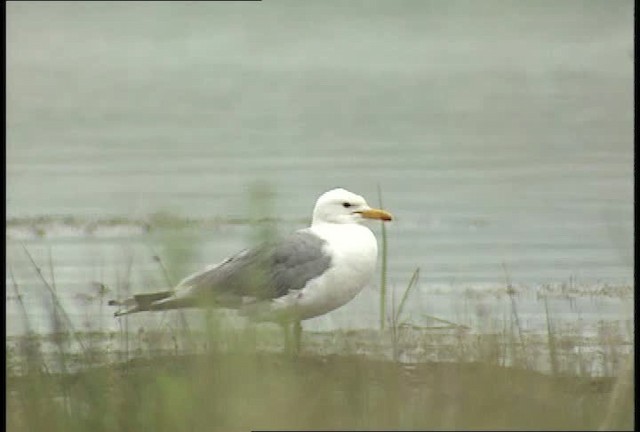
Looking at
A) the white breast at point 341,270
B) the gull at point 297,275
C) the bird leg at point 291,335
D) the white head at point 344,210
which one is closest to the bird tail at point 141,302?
the gull at point 297,275

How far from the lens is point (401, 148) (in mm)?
2637

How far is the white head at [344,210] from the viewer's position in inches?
107

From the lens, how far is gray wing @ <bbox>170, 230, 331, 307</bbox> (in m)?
2.35

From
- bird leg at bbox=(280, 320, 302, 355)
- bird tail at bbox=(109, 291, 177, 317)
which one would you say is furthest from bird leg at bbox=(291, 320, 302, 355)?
bird tail at bbox=(109, 291, 177, 317)

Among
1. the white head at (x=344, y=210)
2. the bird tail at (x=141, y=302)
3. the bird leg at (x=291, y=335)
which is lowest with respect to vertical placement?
the bird leg at (x=291, y=335)

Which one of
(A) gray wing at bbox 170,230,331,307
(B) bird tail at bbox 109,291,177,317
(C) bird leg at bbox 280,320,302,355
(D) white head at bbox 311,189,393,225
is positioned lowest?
(C) bird leg at bbox 280,320,302,355

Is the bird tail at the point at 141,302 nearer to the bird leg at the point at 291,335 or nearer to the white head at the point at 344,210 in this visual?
the bird leg at the point at 291,335

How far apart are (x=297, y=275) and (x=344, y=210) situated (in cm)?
18

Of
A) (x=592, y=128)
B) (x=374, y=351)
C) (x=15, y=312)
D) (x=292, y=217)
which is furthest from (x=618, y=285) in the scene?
(x=15, y=312)

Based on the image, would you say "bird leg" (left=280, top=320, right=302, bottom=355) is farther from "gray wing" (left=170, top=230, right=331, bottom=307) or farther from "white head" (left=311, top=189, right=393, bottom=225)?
"white head" (left=311, top=189, right=393, bottom=225)

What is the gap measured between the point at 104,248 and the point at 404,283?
624mm

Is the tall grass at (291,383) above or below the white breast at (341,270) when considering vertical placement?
below

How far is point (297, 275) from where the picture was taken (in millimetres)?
2805

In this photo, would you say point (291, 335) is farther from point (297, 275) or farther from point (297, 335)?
point (297, 275)
